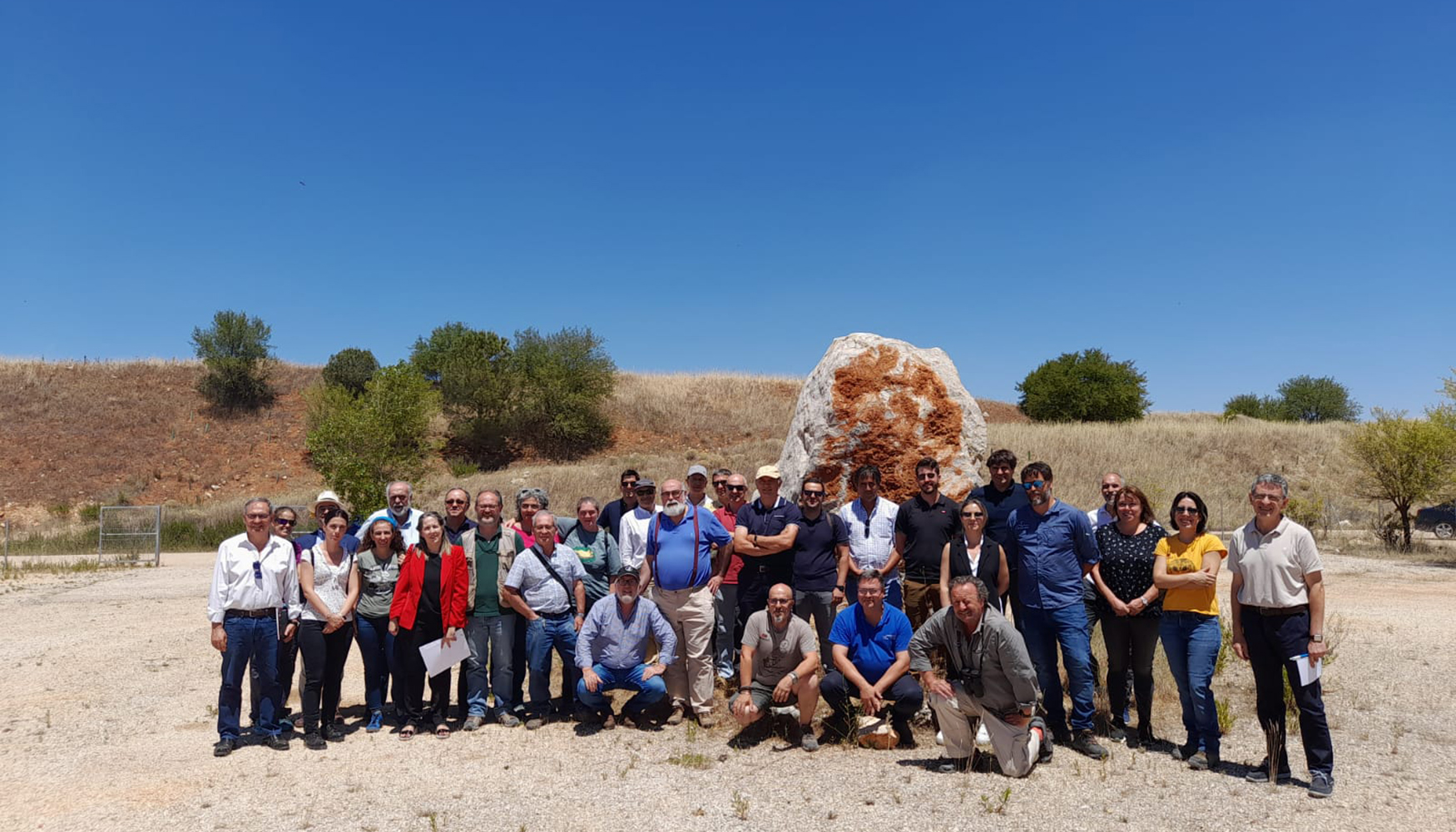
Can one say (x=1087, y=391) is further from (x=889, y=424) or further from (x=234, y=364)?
(x=234, y=364)

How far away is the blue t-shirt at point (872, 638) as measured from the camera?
557cm

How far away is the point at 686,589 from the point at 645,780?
1.62 meters

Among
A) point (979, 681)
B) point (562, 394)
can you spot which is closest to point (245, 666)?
point (979, 681)

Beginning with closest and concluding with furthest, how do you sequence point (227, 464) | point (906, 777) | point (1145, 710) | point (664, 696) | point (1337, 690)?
point (906, 777), point (1145, 710), point (664, 696), point (1337, 690), point (227, 464)

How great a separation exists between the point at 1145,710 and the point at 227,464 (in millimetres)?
41011

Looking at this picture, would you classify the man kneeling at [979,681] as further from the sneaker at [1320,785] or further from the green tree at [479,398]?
the green tree at [479,398]

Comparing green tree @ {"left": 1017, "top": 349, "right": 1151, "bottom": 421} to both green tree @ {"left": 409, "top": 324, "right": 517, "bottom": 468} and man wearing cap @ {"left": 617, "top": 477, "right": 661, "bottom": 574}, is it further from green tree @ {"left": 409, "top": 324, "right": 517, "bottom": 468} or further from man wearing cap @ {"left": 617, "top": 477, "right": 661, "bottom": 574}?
man wearing cap @ {"left": 617, "top": 477, "right": 661, "bottom": 574}

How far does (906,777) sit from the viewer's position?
16.8 feet

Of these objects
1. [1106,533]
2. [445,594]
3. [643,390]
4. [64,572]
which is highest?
[643,390]

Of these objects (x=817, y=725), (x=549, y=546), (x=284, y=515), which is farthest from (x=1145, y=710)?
(x=284, y=515)

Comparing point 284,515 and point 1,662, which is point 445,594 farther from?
point 1,662

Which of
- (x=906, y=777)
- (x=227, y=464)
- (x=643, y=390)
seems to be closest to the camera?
(x=906, y=777)

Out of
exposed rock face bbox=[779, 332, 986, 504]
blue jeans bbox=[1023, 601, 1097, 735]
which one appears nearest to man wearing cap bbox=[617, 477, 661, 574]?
exposed rock face bbox=[779, 332, 986, 504]

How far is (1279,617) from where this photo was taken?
15.7 ft
